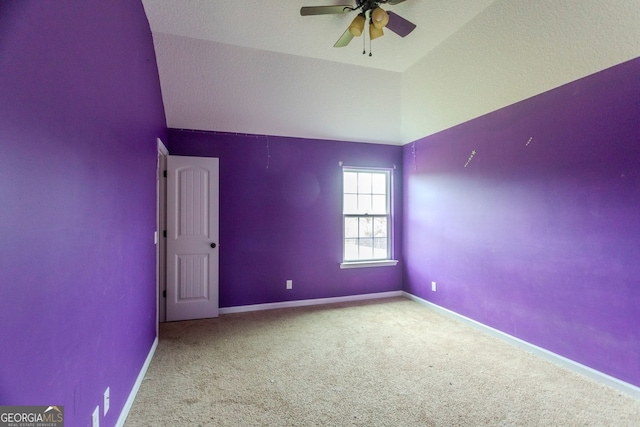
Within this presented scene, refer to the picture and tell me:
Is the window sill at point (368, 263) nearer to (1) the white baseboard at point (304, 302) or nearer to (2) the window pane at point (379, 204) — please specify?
(1) the white baseboard at point (304, 302)

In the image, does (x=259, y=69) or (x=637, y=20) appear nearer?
(x=637, y=20)

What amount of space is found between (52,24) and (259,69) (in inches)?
87.2

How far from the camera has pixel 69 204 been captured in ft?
3.83

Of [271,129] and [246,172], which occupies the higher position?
[271,129]

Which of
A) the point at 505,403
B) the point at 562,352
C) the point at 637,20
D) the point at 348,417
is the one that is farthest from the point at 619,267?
the point at 348,417

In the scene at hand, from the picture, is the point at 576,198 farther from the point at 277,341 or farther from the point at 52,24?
the point at 52,24

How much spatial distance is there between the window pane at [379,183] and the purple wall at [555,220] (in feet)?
3.36

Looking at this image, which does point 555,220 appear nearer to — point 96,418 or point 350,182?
point 350,182

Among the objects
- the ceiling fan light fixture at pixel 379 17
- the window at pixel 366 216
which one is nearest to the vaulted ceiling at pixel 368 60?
the ceiling fan light fixture at pixel 379 17

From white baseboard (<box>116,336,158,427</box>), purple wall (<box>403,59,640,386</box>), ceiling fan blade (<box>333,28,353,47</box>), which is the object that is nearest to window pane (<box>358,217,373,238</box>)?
purple wall (<box>403,59,640,386</box>)

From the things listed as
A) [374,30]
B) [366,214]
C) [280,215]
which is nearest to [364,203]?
[366,214]

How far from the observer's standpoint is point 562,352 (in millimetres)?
2457

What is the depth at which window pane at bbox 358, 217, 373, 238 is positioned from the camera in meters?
4.42

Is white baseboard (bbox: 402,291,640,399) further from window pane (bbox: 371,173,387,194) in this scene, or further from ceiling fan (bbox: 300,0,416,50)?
ceiling fan (bbox: 300,0,416,50)
